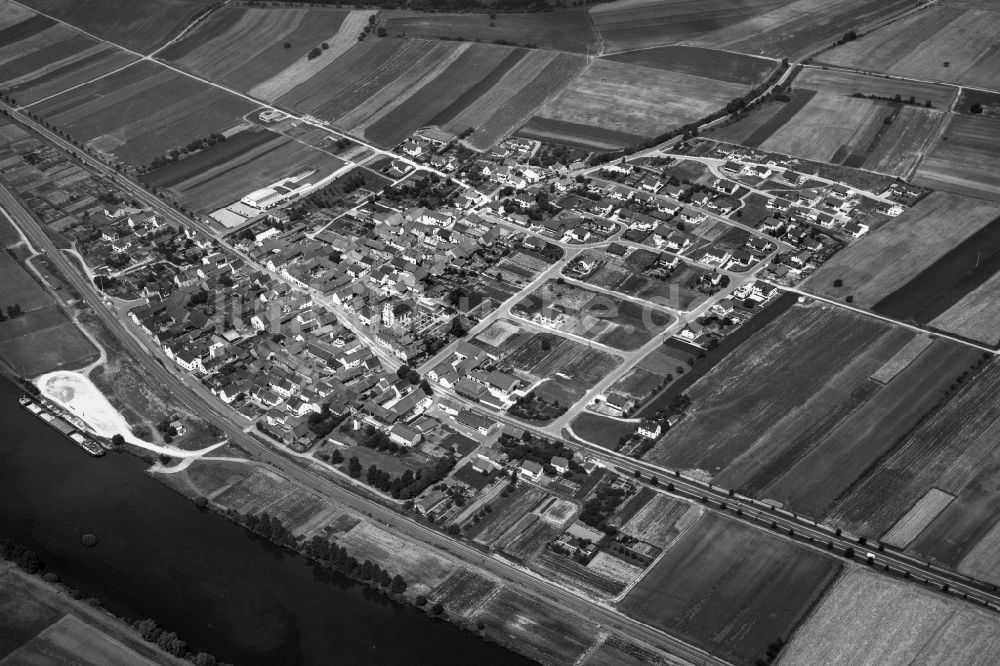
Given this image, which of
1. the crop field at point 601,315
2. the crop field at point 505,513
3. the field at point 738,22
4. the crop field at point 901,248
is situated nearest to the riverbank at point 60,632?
the crop field at point 505,513

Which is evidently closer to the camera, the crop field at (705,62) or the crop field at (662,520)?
the crop field at (662,520)

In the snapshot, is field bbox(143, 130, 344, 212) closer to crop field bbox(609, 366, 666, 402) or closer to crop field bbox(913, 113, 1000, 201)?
crop field bbox(609, 366, 666, 402)

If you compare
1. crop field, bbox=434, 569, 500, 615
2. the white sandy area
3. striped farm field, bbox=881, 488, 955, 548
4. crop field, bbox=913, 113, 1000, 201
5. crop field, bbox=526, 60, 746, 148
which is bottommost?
striped farm field, bbox=881, 488, 955, 548

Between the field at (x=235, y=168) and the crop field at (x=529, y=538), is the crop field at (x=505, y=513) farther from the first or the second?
the field at (x=235, y=168)

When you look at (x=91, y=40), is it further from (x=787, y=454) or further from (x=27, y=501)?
A: (x=787, y=454)

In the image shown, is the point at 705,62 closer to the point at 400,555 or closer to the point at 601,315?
the point at 601,315

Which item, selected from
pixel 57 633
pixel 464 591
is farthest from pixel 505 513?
pixel 57 633

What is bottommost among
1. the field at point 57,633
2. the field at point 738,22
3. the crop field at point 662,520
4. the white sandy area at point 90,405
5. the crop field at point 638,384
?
the crop field at point 662,520

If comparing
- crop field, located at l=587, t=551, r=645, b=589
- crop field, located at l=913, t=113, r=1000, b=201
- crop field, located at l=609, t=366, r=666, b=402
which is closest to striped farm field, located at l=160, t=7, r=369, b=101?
crop field, located at l=609, t=366, r=666, b=402
